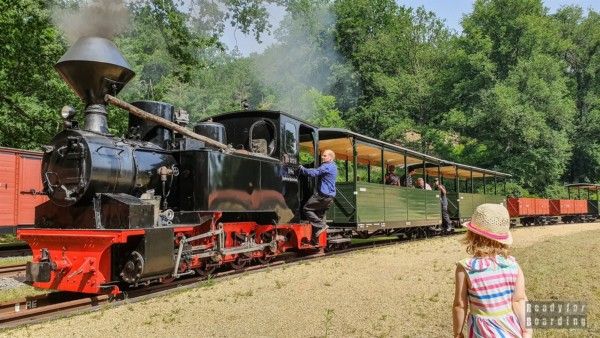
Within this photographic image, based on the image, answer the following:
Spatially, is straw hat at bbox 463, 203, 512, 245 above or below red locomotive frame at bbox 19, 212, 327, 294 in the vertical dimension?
above

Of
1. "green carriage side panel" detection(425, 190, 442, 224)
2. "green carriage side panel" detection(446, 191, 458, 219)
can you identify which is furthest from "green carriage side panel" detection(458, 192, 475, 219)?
"green carriage side panel" detection(425, 190, 442, 224)

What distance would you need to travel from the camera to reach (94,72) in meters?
6.76

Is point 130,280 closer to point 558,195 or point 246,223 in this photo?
point 246,223

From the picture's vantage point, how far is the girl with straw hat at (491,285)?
8.17 ft

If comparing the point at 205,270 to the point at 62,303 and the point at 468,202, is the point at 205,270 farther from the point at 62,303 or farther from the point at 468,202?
the point at 468,202

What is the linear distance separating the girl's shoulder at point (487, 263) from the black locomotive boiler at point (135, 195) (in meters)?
4.51

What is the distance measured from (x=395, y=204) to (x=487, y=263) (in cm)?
1123

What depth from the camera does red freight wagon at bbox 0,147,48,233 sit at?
1268 cm

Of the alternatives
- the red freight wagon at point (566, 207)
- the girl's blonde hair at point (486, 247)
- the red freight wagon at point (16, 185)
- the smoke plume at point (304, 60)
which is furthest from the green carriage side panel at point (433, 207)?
the smoke plume at point (304, 60)

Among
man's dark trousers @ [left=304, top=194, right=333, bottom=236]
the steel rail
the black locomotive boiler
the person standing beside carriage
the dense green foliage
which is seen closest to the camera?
the black locomotive boiler

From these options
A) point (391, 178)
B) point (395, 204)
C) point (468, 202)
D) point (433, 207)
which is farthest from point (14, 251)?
point (468, 202)

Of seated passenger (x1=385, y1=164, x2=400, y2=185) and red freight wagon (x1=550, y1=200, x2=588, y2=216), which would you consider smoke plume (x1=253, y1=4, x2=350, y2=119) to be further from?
seated passenger (x1=385, y1=164, x2=400, y2=185)

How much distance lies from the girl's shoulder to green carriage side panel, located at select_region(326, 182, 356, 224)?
28.9 feet

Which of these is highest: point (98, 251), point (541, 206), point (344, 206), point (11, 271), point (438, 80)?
point (438, 80)
